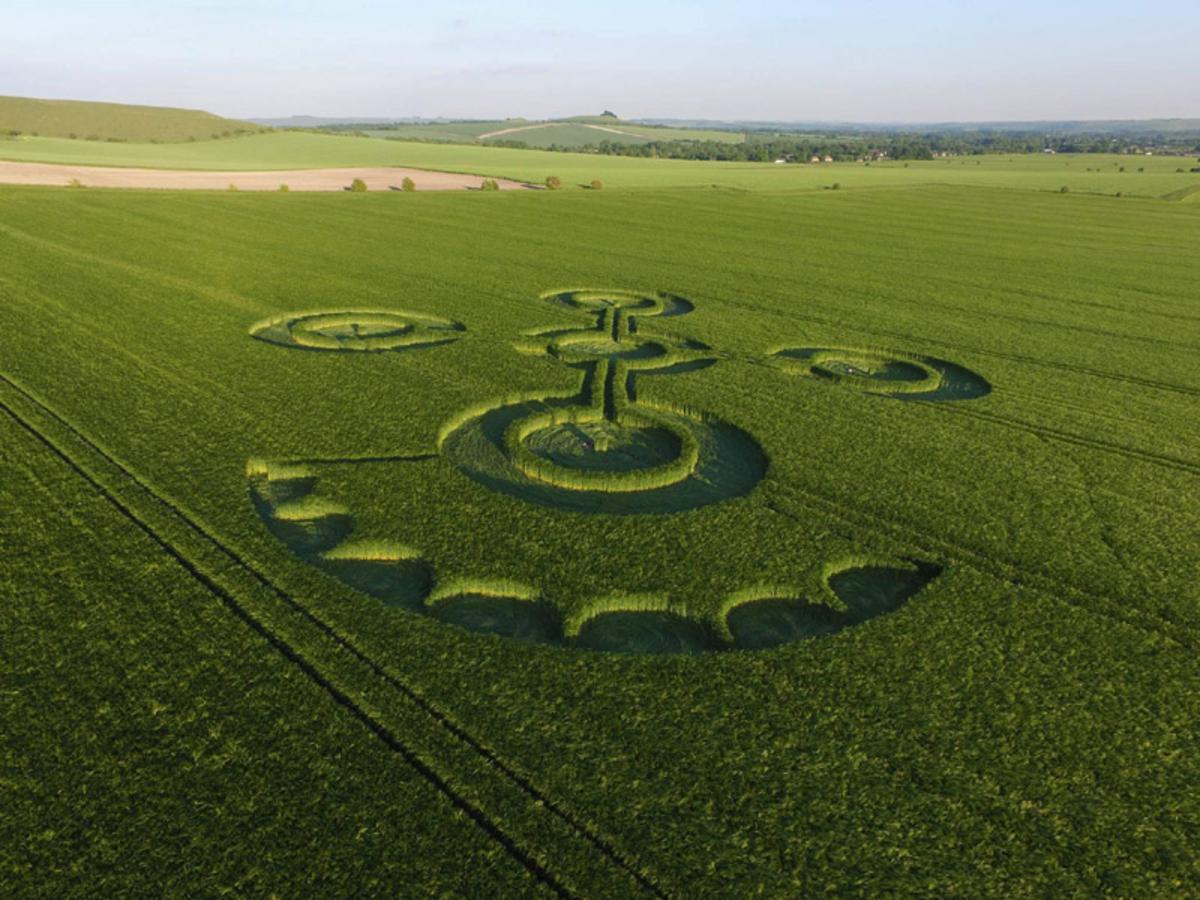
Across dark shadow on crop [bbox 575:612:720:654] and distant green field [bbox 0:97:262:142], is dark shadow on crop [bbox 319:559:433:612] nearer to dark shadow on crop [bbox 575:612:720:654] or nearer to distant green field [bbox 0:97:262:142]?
dark shadow on crop [bbox 575:612:720:654]

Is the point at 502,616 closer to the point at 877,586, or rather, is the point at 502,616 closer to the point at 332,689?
the point at 332,689

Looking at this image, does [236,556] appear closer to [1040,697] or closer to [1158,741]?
[1040,697]

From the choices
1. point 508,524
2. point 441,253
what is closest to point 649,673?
point 508,524

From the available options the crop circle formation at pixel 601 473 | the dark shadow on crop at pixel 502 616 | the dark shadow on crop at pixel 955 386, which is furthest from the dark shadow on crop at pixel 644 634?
the dark shadow on crop at pixel 955 386

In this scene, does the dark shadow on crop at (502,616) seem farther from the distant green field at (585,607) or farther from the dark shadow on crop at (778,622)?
the dark shadow on crop at (778,622)

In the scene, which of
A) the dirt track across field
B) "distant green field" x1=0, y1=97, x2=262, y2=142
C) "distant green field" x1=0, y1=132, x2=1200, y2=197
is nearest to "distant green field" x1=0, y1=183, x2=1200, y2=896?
the dirt track across field

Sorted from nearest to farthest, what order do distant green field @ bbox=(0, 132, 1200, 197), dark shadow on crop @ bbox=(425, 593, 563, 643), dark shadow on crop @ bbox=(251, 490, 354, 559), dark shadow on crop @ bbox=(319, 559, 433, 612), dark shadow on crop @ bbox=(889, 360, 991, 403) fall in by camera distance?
dark shadow on crop @ bbox=(425, 593, 563, 643) < dark shadow on crop @ bbox=(319, 559, 433, 612) < dark shadow on crop @ bbox=(251, 490, 354, 559) < dark shadow on crop @ bbox=(889, 360, 991, 403) < distant green field @ bbox=(0, 132, 1200, 197)
